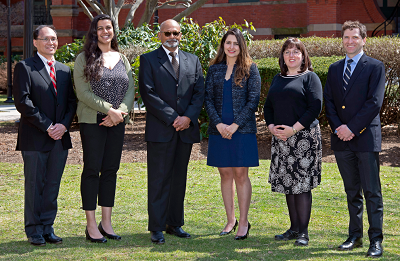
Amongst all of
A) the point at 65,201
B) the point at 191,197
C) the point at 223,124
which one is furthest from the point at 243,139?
the point at 65,201

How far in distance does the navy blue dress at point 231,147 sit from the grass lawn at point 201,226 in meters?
0.82

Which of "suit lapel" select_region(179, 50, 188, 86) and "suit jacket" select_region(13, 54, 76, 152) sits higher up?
"suit lapel" select_region(179, 50, 188, 86)

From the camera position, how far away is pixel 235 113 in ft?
17.1

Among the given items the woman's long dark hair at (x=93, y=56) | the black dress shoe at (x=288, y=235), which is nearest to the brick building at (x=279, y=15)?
the black dress shoe at (x=288, y=235)

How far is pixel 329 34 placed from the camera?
21969mm

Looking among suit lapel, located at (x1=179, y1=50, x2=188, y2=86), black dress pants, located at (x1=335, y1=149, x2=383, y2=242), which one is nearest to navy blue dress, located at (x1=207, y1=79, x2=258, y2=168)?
suit lapel, located at (x1=179, y1=50, x2=188, y2=86)

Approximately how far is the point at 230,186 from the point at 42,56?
2413mm

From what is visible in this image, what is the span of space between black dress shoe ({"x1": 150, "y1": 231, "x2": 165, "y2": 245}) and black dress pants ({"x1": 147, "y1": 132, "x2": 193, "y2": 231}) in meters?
0.05

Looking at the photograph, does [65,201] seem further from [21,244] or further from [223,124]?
[223,124]

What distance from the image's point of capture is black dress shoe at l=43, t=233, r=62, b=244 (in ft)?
16.5

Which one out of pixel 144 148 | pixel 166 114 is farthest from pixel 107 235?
pixel 144 148

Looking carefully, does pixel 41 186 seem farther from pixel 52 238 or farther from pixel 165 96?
pixel 165 96

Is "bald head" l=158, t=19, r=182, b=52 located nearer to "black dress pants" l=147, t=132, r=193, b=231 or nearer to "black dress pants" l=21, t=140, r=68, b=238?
"black dress pants" l=147, t=132, r=193, b=231

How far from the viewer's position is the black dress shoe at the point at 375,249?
4594 millimetres
